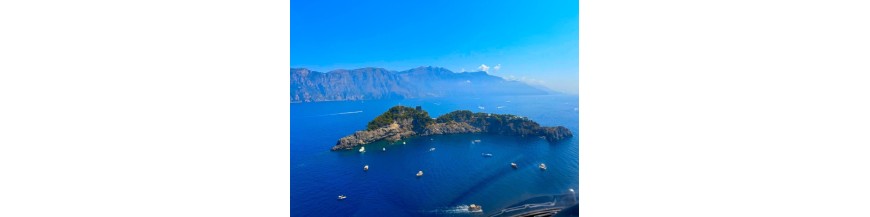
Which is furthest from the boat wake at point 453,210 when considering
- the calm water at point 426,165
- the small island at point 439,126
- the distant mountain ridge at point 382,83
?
the distant mountain ridge at point 382,83

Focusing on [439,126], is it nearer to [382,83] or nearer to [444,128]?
[444,128]

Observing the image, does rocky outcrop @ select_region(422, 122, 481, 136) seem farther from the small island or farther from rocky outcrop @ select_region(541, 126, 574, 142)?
rocky outcrop @ select_region(541, 126, 574, 142)

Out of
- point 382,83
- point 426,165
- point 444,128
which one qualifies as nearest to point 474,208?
point 426,165

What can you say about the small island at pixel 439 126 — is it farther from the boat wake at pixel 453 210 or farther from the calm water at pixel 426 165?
the boat wake at pixel 453 210

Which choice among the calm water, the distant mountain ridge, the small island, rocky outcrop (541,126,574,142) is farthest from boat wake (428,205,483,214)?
rocky outcrop (541,126,574,142)

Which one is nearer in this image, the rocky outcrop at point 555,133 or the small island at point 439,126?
the small island at point 439,126
